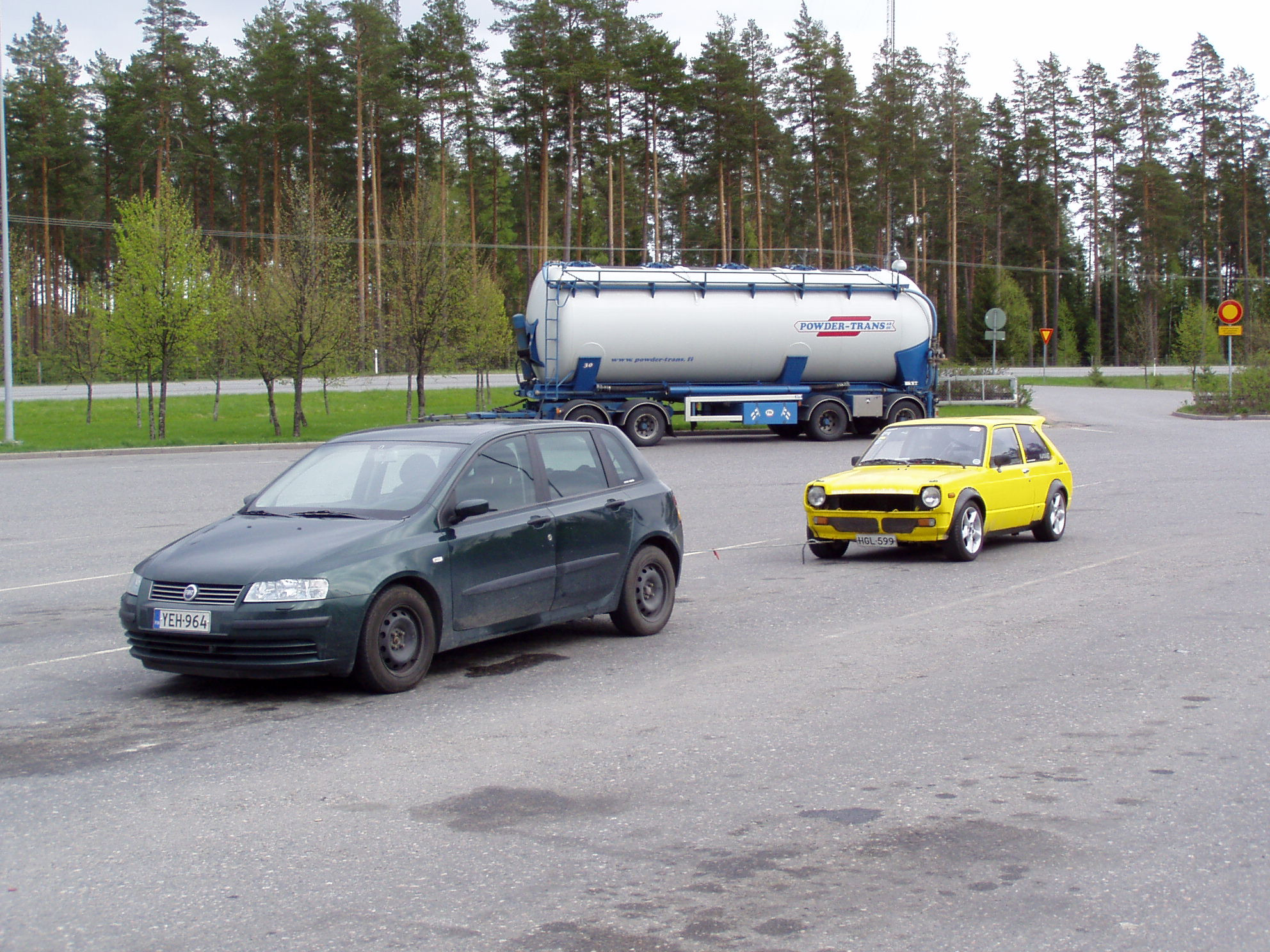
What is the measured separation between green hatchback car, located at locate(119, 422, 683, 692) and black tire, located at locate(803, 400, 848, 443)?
80.8 ft

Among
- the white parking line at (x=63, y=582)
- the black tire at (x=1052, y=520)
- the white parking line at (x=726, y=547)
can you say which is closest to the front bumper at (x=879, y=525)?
the white parking line at (x=726, y=547)

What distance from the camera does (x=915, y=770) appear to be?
232 inches

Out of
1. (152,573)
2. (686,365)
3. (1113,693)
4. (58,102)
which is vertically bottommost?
(1113,693)

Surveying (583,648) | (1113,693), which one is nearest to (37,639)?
(583,648)

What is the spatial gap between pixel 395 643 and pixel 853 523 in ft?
21.7

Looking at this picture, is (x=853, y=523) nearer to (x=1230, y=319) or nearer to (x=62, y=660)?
(x=62, y=660)

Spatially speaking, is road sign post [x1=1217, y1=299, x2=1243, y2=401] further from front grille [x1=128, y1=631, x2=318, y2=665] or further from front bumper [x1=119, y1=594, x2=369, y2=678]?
front grille [x1=128, y1=631, x2=318, y2=665]

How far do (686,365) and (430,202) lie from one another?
34.2 feet

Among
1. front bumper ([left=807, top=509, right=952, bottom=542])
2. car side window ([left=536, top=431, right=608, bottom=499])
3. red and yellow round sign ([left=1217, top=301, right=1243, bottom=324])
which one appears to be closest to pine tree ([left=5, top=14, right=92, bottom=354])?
red and yellow round sign ([left=1217, top=301, right=1243, bottom=324])

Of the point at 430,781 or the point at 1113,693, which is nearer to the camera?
the point at 430,781

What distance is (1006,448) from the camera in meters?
14.1

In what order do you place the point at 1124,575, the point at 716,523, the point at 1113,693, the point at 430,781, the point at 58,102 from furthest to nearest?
1. the point at 58,102
2. the point at 716,523
3. the point at 1124,575
4. the point at 1113,693
5. the point at 430,781

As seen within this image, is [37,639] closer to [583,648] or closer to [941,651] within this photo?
[583,648]

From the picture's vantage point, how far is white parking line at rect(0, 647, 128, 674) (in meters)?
8.28
